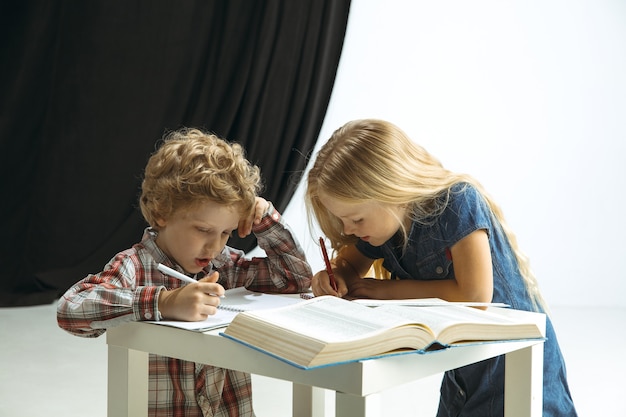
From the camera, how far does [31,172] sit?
410cm

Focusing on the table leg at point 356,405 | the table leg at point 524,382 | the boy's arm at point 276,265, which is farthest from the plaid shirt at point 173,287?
the table leg at point 524,382

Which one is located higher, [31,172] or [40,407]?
[31,172]

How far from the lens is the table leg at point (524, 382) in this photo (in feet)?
3.46

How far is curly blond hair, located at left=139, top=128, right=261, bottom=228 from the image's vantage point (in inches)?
51.6

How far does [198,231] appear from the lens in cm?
131

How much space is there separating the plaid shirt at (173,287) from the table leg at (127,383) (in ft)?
0.15

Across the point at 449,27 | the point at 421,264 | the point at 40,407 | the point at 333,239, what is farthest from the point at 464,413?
the point at 449,27

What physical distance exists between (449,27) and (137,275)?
315 cm

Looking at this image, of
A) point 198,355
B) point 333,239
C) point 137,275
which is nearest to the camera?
point 198,355

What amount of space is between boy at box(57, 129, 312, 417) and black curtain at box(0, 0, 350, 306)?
267 centimetres

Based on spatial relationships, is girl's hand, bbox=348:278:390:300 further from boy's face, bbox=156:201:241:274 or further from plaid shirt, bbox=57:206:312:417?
boy's face, bbox=156:201:241:274

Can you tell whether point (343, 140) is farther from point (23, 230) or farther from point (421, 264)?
point (23, 230)

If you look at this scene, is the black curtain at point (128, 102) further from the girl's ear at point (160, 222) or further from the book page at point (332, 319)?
the book page at point (332, 319)

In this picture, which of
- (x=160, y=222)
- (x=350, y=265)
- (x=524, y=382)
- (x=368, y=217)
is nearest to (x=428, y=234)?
(x=368, y=217)
